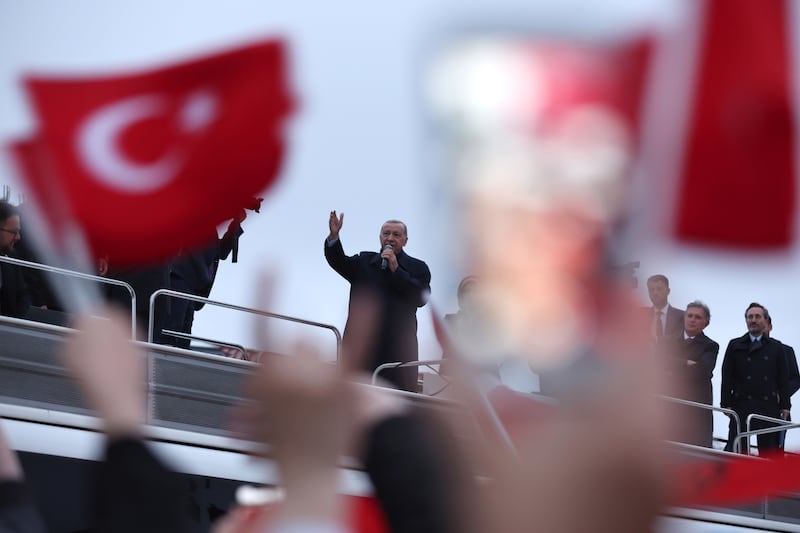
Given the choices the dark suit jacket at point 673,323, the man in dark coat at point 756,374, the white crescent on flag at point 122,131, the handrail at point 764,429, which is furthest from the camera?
the man in dark coat at point 756,374

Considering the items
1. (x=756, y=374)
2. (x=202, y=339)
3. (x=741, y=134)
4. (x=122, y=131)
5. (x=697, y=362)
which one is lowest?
(x=741, y=134)

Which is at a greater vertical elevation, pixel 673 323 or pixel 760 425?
pixel 673 323

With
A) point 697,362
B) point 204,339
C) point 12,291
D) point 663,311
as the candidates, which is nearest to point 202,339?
point 204,339

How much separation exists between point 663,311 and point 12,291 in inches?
133

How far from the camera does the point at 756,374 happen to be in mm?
8617

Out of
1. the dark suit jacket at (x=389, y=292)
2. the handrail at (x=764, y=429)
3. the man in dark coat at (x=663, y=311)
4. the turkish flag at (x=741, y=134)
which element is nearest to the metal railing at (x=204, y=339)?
the dark suit jacket at (x=389, y=292)

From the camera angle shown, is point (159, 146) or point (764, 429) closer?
point (159, 146)

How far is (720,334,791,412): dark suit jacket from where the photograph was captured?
28.1 feet

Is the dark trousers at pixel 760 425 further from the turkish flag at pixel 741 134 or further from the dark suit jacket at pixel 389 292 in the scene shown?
the turkish flag at pixel 741 134

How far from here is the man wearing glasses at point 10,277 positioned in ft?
19.8

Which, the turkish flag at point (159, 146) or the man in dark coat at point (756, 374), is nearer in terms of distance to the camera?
the turkish flag at point (159, 146)

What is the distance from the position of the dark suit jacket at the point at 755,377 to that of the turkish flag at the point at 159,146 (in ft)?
21.0

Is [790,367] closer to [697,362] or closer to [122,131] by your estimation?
[697,362]

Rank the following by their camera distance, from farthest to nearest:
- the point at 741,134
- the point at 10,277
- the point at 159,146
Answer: the point at 10,277 < the point at 159,146 < the point at 741,134
